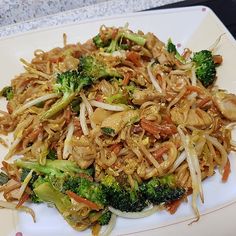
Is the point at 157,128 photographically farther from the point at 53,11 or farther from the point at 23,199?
the point at 53,11

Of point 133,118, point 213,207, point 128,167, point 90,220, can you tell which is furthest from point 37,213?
point 213,207

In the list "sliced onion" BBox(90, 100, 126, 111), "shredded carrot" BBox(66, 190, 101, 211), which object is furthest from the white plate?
"sliced onion" BBox(90, 100, 126, 111)

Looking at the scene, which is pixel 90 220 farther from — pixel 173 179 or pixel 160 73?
pixel 160 73

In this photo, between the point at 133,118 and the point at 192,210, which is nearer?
the point at 192,210

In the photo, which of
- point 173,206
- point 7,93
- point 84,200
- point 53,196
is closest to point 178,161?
point 173,206

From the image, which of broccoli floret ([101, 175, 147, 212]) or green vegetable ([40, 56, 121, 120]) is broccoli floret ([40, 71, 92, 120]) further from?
broccoli floret ([101, 175, 147, 212])
